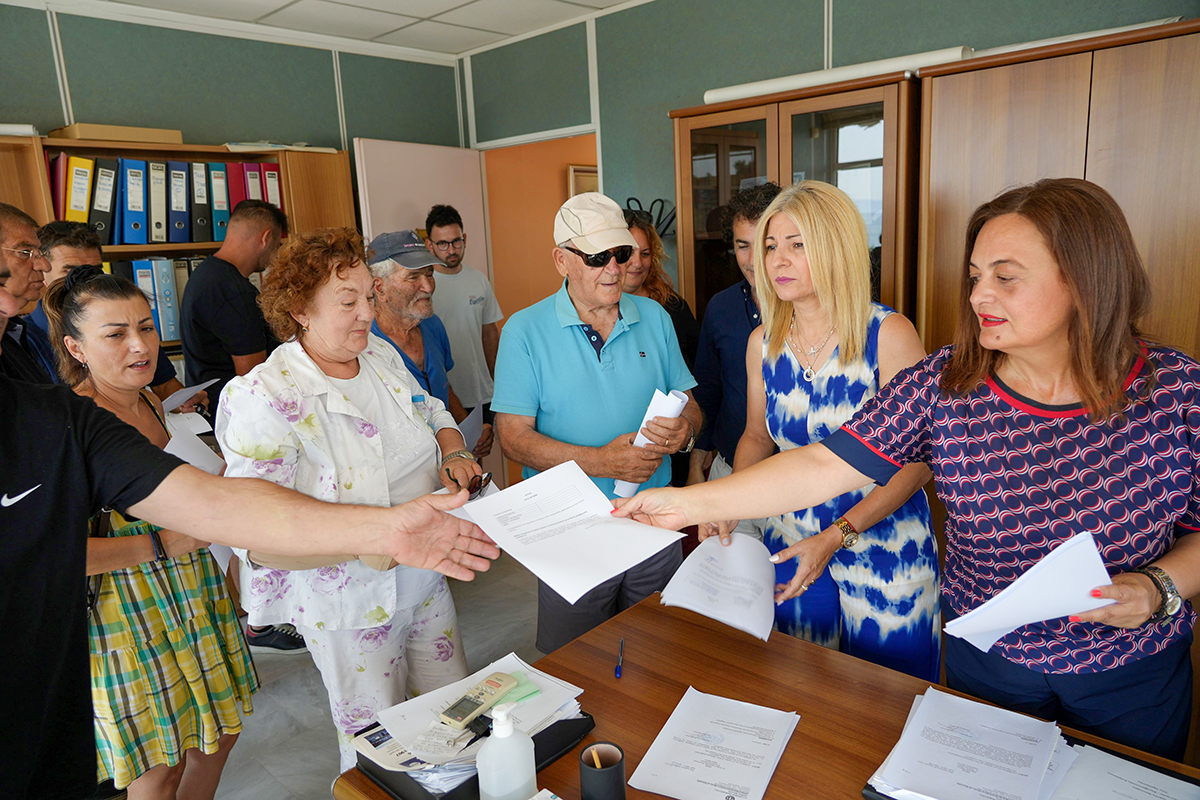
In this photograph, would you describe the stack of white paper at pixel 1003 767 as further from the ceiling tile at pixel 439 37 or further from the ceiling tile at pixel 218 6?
the ceiling tile at pixel 439 37

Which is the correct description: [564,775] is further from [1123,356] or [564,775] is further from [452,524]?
[1123,356]

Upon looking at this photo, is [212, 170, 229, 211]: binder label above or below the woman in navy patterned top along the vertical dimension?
above

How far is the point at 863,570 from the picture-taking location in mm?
1623

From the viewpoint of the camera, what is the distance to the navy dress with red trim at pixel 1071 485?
3.83 ft

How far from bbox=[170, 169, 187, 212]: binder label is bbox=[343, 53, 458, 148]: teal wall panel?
1110 mm

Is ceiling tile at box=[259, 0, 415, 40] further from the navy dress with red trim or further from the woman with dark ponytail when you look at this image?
the navy dress with red trim

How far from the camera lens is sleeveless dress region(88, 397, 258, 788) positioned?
62.7 inches

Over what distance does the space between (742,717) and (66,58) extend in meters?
4.08

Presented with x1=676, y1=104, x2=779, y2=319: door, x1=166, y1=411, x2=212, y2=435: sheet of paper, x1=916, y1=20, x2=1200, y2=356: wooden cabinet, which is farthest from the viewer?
x1=676, y1=104, x2=779, y2=319: door

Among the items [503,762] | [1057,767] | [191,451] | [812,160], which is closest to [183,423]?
[191,451]

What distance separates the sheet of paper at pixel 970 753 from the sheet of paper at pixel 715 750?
0.59ft

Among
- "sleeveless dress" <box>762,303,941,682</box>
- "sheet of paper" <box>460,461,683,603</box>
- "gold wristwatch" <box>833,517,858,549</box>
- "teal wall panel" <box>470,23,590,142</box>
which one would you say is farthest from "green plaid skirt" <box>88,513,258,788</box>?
"teal wall panel" <box>470,23,590,142</box>

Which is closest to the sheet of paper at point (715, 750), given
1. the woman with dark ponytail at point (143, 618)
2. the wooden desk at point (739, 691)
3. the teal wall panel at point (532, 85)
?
the wooden desk at point (739, 691)

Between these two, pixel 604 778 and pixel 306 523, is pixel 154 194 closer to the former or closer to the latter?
pixel 306 523
